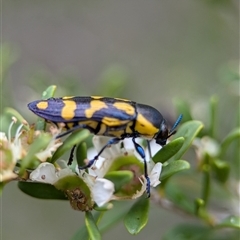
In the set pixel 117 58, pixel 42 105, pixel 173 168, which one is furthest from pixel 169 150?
pixel 117 58

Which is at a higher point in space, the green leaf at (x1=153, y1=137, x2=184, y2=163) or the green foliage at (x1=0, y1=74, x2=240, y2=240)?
the green leaf at (x1=153, y1=137, x2=184, y2=163)

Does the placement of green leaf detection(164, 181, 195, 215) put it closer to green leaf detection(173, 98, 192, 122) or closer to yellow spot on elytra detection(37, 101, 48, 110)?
green leaf detection(173, 98, 192, 122)

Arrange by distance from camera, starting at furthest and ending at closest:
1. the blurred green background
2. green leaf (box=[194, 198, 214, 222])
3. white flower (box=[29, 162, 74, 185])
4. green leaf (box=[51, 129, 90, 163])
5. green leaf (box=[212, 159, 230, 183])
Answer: the blurred green background
green leaf (box=[212, 159, 230, 183])
green leaf (box=[194, 198, 214, 222])
white flower (box=[29, 162, 74, 185])
green leaf (box=[51, 129, 90, 163])

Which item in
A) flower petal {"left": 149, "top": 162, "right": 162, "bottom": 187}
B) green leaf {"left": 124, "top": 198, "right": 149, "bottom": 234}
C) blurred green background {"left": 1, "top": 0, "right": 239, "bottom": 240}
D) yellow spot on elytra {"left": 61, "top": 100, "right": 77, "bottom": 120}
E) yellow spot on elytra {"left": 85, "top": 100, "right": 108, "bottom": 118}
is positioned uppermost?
yellow spot on elytra {"left": 85, "top": 100, "right": 108, "bottom": 118}

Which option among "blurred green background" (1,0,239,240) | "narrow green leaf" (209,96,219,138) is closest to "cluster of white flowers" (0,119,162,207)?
"narrow green leaf" (209,96,219,138)

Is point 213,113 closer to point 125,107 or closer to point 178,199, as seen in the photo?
point 178,199

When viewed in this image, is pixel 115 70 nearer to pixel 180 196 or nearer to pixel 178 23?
pixel 180 196

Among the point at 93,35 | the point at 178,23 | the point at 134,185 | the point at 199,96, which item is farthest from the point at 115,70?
the point at 93,35
